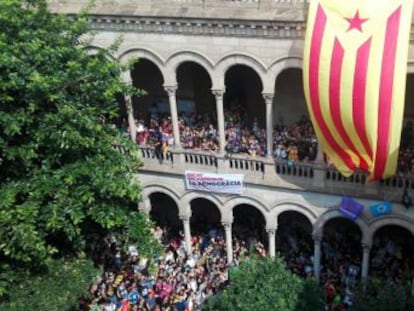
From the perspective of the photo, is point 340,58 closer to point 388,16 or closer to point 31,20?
point 388,16

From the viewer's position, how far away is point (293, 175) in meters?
22.8

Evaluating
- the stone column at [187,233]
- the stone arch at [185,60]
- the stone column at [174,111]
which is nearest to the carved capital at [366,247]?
the stone column at [187,233]

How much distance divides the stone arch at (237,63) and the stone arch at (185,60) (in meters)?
0.32

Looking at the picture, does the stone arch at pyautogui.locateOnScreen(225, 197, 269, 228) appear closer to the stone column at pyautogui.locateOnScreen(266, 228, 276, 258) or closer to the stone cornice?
the stone column at pyautogui.locateOnScreen(266, 228, 276, 258)

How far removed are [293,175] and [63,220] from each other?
9193 millimetres

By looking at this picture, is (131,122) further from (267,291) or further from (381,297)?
(381,297)

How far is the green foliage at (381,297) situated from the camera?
18906mm

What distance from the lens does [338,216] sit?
22688mm

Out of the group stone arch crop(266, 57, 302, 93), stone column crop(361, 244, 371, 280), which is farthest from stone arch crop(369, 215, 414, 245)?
stone arch crop(266, 57, 302, 93)

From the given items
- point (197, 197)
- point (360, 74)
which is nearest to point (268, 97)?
point (360, 74)

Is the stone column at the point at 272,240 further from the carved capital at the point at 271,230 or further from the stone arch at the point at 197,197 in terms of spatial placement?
the stone arch at the point at 197,197

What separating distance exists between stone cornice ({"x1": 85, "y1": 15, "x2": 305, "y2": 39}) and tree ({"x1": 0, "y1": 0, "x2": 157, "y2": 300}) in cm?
265

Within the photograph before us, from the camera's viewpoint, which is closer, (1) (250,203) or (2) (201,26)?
(2) (201,26)

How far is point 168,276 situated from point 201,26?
1080 centimetres
